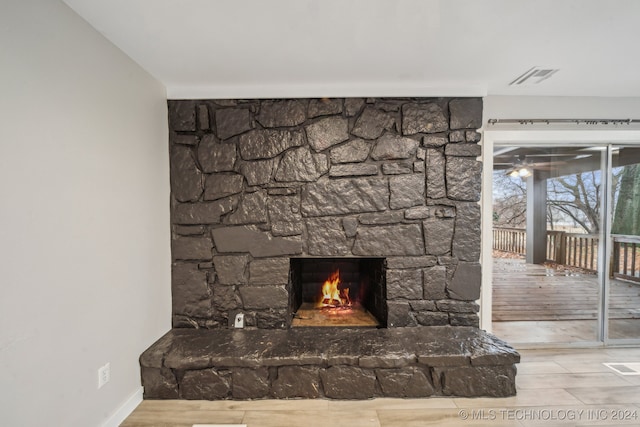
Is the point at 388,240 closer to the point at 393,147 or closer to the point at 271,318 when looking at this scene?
the point at 393,147

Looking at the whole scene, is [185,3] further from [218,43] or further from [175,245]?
[175,245]

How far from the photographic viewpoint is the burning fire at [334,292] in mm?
3129

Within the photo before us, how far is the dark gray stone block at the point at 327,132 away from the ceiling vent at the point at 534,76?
54.9 inches

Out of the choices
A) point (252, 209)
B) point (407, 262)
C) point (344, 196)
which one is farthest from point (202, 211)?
point (407, 262)

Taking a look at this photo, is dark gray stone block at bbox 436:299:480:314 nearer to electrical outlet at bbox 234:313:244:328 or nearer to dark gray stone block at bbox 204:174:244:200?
electrical outlet at bbox 234:313:244:328

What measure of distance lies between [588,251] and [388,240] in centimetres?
206

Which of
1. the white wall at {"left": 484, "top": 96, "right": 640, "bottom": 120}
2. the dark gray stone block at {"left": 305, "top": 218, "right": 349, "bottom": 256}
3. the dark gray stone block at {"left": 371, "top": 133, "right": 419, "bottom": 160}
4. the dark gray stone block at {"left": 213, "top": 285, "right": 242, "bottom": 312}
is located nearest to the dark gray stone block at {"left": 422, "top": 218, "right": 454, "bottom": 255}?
the dark gray stone block at {"left": 371, "top": 133, "right": 419, "bottom": 160}

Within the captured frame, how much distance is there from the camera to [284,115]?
2.47 metres

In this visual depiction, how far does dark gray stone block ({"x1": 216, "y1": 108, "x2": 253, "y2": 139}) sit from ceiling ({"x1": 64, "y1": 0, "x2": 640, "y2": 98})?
0.14 m

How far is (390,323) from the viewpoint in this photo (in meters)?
2.51

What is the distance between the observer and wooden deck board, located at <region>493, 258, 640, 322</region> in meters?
2.89

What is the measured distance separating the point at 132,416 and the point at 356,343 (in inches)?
60.1

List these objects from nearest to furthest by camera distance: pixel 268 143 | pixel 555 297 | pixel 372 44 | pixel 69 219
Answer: pixel 69 219, pixel 372 44, pixel 268 143, pixel 555 297

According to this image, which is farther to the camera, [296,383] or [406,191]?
[406,191]
